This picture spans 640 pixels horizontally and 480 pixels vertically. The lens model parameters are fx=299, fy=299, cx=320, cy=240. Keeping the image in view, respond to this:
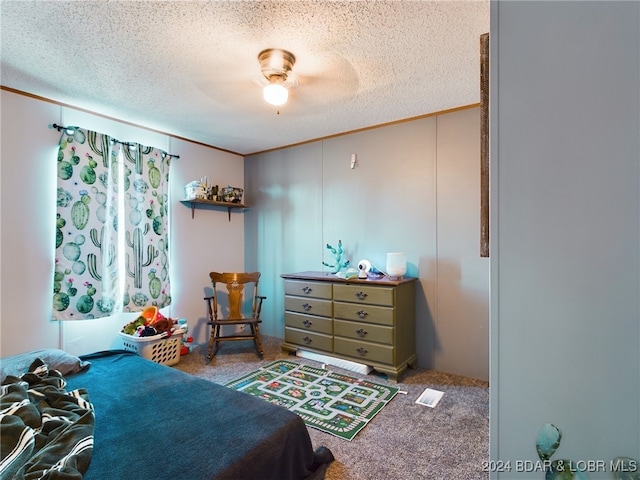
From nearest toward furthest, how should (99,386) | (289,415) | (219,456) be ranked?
(219,456), (289,415), (99,386)

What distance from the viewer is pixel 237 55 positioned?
1.93m

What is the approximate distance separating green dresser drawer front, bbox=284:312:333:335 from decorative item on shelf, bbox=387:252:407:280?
30.6 inches

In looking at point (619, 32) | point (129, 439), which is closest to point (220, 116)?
point (129, 439)

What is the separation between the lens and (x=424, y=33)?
5.74ft

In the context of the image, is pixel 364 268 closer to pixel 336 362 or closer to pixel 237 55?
pixel 336 362

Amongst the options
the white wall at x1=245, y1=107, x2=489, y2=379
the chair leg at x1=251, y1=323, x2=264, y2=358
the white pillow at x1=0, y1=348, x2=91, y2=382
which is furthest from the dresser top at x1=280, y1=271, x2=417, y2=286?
the white pillow at x1=0, y1=348, x2=91, y2=382

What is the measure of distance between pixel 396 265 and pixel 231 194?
2334 millimetres

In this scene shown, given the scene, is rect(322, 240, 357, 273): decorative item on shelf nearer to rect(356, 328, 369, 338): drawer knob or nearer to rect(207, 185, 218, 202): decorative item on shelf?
rect(356, 328, 369, 338): drawer knob

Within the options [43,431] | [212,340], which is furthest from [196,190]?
[43,431]

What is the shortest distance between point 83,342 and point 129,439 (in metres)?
2.08

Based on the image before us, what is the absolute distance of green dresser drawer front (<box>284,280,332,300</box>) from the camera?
3.00 metres

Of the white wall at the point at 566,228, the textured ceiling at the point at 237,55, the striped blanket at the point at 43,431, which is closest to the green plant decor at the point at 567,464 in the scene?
the white wall at the point at 566,228

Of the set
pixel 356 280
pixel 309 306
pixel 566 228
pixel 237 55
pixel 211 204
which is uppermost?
pixel 237 55

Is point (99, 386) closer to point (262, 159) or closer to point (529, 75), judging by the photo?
point (529, 75)
